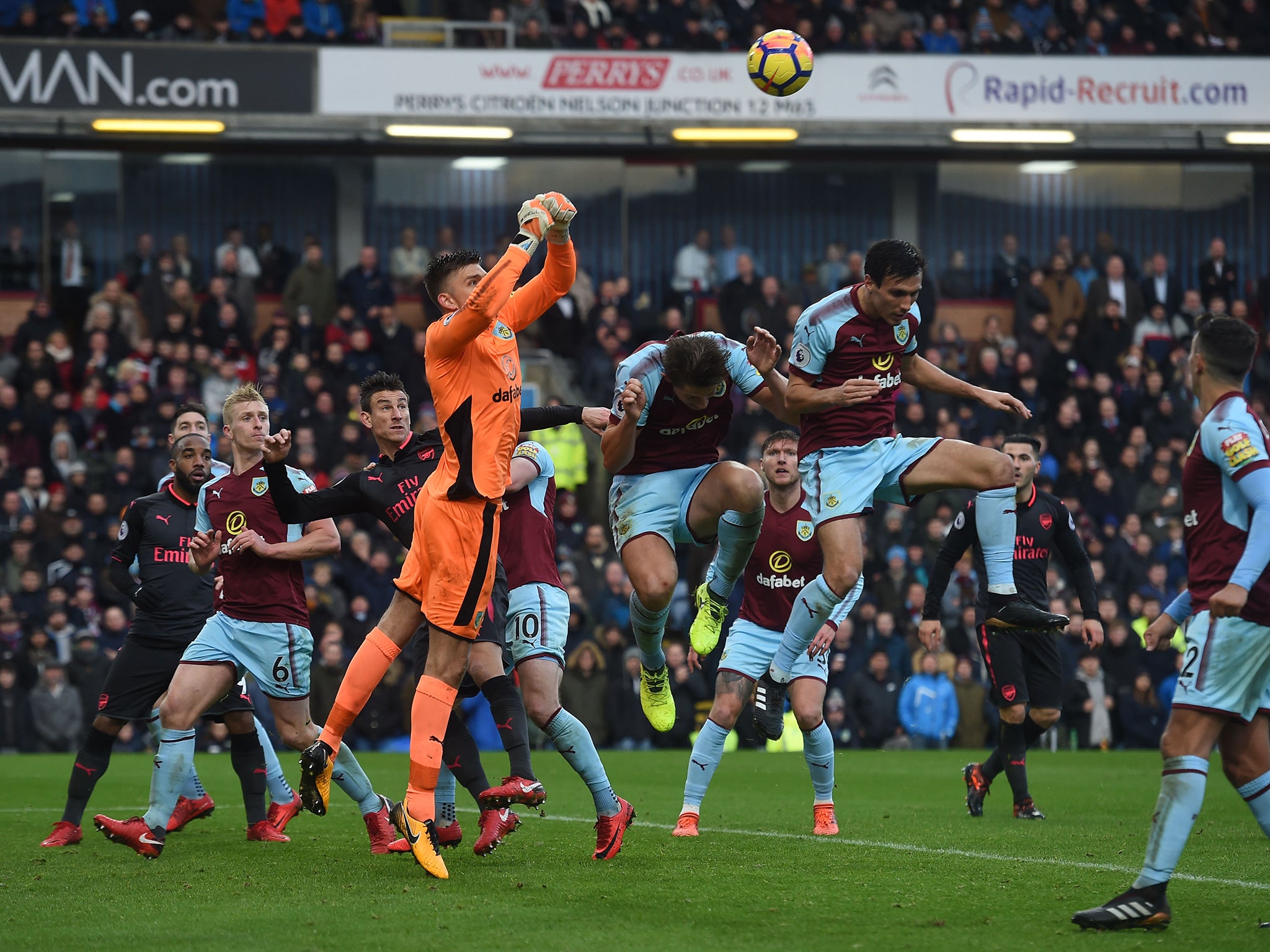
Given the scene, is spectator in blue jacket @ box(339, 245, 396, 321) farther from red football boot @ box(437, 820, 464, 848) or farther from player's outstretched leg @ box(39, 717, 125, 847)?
red football boot @ box(437, 820, 464, 848)

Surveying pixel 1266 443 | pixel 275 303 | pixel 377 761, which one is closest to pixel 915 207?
pixel 275 303

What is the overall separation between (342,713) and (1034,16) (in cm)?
2106

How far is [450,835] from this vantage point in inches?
337

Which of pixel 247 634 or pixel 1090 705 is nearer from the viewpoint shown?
pixel 247 634

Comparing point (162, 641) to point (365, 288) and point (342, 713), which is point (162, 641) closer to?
point (342, 713)

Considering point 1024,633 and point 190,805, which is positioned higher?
point 1024,633

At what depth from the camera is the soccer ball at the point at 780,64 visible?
10039mm

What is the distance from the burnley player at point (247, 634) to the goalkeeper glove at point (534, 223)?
6.48ft

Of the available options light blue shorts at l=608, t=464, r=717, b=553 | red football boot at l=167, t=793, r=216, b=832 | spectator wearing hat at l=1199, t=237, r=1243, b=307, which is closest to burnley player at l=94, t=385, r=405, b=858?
red football boot at l=167, t=793, r=216, b=832

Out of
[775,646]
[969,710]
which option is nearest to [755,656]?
[775,646]

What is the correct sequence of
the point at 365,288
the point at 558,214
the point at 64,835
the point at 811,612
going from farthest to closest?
1. the point at 365,288
2. the point at 64,835
3. the point at 811,612
4. the point at 558,214

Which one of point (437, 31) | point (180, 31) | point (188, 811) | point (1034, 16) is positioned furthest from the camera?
point (1034, 16)

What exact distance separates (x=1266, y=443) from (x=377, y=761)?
11.2 metres

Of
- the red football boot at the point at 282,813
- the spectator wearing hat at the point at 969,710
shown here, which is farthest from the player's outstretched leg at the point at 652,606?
the spectator wearing hat at the point at 969,710
